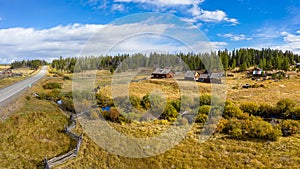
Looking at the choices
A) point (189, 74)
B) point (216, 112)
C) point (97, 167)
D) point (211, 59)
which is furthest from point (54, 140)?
point (211, 59)

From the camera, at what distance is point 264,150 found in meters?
21.9

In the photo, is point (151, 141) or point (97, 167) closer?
point (97, 167)

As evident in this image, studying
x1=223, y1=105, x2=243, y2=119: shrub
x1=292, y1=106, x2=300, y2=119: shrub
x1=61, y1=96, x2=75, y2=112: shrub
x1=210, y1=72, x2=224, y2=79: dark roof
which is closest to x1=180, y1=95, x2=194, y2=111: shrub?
x1=223, y1=105, x2=243, y2=119: shrub

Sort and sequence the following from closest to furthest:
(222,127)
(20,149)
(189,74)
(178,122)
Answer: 1. (20,149)
2. (222,127)
3. (178,122)
4. (189,74)

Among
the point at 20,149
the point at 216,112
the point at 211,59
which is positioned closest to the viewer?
the point at 20,149

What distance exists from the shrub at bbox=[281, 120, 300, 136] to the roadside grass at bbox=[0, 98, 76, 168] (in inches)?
911

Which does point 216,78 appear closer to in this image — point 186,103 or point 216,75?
point 216,75

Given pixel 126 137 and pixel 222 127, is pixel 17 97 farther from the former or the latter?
pixel 222 127

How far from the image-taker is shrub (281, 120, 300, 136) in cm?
2633

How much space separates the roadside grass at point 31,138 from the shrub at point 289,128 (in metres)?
23.1

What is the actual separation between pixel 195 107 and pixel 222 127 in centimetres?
1090

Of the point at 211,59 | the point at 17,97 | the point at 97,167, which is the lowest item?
the point at 97,167

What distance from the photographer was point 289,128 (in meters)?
26.9

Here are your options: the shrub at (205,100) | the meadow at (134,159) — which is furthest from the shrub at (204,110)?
the meadow at (134,159)
